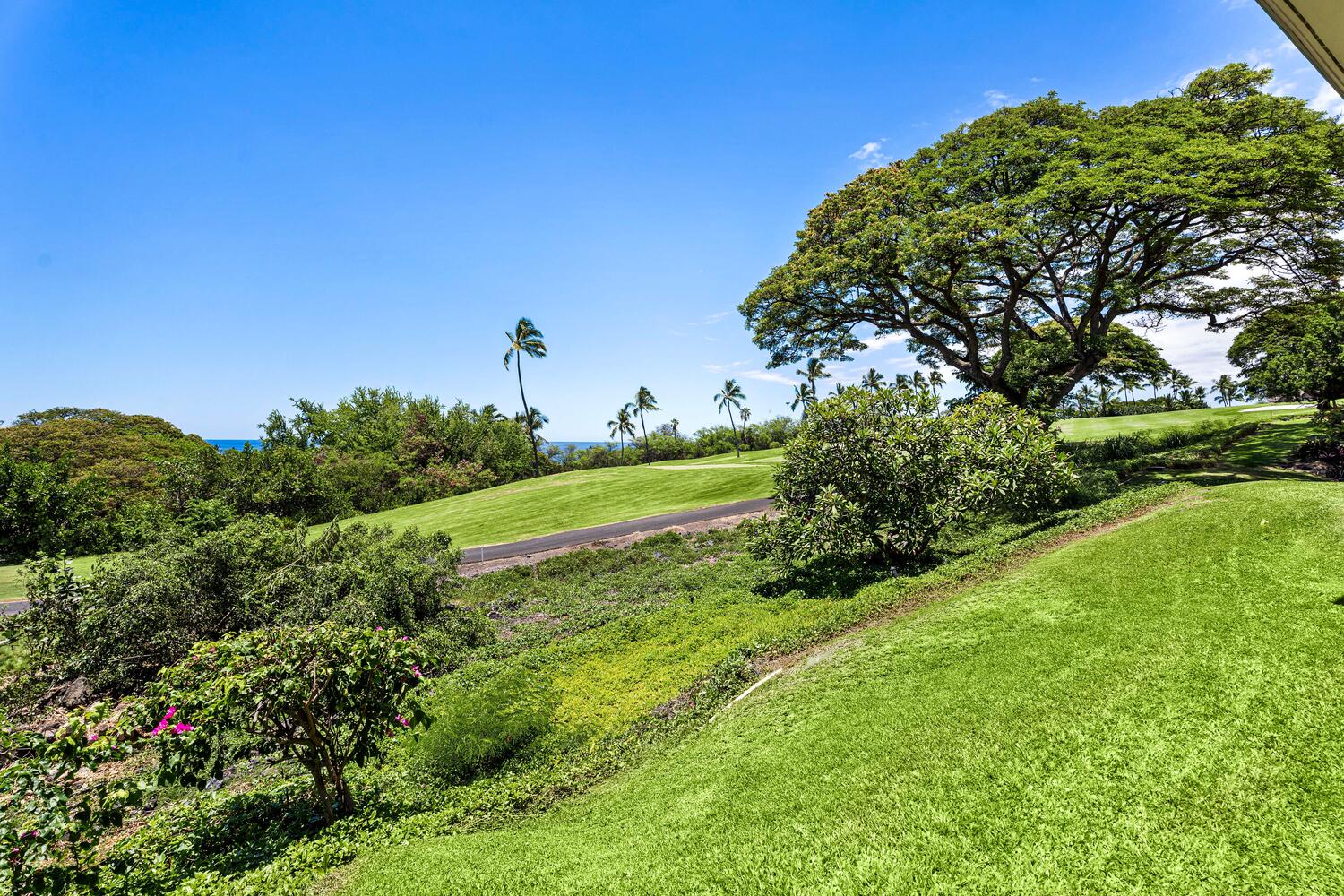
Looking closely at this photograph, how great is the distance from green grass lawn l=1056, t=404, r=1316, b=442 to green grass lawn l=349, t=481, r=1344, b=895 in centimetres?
2344

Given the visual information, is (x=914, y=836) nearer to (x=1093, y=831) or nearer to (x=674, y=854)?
(x=1093, y=831)

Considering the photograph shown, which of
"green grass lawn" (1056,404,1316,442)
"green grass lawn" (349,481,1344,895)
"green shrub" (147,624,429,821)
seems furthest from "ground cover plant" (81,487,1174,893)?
"green grass lawn" (1056,404,1316,442)

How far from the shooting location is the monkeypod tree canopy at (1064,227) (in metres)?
13.6

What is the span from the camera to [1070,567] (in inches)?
335

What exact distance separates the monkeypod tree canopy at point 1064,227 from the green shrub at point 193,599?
16.5 metres

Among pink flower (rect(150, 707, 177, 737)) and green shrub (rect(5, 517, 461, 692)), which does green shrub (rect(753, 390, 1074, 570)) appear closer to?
green shrub (rect(5, 517, 461, 692))

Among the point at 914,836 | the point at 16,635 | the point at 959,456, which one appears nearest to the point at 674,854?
the point at 914,836

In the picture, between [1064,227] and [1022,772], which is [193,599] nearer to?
[1022,772]

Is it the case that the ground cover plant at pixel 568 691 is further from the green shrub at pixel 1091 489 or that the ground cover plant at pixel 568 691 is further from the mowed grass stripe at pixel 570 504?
the mowed grass stripe at pixel 570 504

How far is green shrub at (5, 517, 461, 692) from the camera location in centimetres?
1018

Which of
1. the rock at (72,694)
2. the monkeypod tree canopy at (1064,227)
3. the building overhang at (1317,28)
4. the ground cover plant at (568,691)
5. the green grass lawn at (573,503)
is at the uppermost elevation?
the monkeypod tree canopy at (1064,227)

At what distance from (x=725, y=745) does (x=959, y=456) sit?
8.72 m

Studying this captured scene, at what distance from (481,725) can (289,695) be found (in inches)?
126

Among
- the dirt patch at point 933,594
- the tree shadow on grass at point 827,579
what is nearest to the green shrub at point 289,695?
the dirt patch at point 933,594
